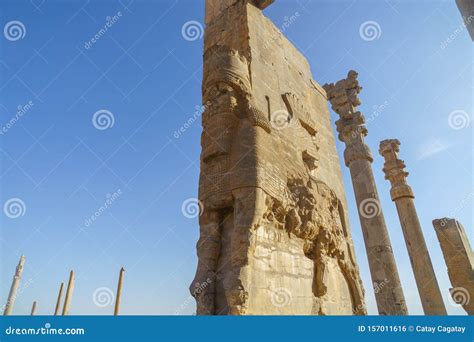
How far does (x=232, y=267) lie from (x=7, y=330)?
6.27 feet

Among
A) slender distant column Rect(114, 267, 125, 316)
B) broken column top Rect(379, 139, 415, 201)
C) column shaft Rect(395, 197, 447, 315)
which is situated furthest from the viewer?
slender distant column Rect(114, 267, 125, 316)

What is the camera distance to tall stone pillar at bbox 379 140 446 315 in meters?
10.0

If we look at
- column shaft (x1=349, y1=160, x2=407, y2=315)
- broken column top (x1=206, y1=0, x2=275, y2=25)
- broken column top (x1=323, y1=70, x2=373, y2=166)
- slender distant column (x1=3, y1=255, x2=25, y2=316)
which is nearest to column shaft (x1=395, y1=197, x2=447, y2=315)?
column shaft (x1=349, y1=160, x2=407, y2=315)

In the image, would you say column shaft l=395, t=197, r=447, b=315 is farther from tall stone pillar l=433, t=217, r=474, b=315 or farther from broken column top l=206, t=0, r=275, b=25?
broken column top l=206, t=0, r=275, b=25

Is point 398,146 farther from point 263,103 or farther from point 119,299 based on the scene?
point 119,299

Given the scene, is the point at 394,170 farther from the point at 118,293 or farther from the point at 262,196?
the point at 118,293

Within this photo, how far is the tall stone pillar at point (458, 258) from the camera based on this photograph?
973 cm

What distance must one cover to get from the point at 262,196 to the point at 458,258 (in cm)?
Answer: 945

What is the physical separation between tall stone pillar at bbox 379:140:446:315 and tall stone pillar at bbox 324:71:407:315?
6.76 feet

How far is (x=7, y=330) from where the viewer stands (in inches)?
111

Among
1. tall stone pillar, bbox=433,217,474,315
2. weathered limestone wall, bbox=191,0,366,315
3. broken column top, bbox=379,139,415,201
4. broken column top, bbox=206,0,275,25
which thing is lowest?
weathered limestone wall, bbox=191,0,366,315

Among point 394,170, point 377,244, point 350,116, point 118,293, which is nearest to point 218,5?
point 350,116

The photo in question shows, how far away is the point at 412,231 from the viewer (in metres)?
11.3

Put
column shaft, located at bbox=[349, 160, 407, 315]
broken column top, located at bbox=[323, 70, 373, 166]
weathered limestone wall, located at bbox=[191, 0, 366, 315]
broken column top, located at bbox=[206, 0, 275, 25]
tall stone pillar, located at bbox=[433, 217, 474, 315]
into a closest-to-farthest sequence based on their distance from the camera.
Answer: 1. weathered limestone wall, located at bbox=[191, 0, 366, 315]
2. broken column top, located at bbox=[206, 0, 275, 25]
3. column shaft, located at bbox=[349, 160, 407, 315]
4. tall stone pillar, located at bbox=[433, 217, 474, 315]
5. broken column top, located at bbox=[323, 70, 373, 166]
